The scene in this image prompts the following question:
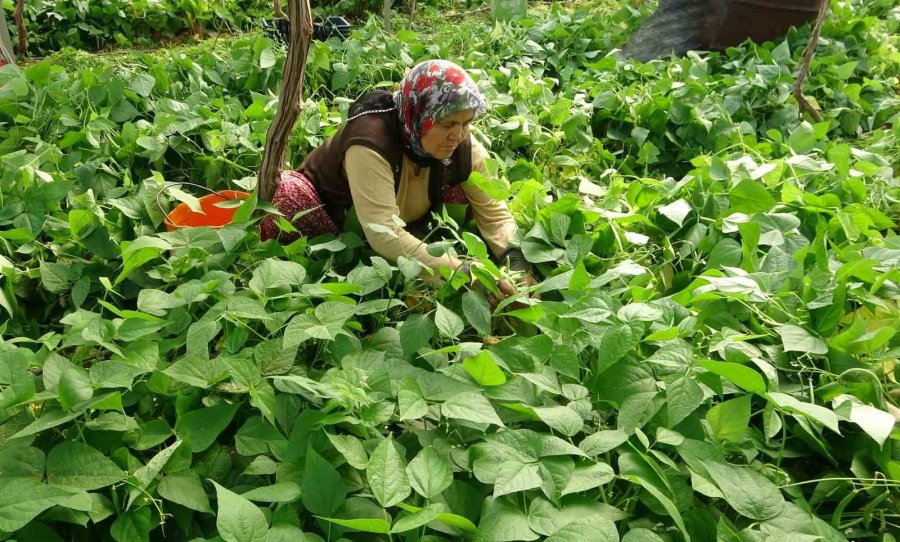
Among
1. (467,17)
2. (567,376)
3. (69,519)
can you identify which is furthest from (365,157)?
(467,17)

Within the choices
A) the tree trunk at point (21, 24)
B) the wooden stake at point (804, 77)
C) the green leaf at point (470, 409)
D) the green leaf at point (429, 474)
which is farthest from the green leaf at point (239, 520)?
the tree trunk at point (21, 24)

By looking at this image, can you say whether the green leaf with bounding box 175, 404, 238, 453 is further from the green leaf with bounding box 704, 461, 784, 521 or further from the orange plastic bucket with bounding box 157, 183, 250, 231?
the orange plastic bucket with bounding box 157, 183, 250, 231

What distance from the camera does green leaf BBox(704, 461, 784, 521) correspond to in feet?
3.64

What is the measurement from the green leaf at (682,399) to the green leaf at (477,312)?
45 centimetres

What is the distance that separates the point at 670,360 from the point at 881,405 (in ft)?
1.47

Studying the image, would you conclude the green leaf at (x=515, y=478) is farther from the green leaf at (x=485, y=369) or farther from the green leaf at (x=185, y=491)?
the green leaf at (x=185, y=491)

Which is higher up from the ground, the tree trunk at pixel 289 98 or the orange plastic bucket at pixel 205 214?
the tree trunk at pixel 289 98

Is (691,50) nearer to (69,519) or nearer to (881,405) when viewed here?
(881,405)

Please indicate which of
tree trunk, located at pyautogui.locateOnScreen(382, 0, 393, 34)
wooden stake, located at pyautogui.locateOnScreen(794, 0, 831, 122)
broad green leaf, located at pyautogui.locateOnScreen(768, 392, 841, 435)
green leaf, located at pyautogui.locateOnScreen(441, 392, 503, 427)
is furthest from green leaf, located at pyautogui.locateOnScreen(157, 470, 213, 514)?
tree trunk, located at pyautogui.locateOnScreen(382, 0, 393, 34)

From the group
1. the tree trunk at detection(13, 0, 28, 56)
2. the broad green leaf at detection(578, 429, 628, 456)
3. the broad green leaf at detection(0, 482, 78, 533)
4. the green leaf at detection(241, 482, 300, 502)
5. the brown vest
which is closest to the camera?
the broad green leaf at detection(0, 482, 78, 533)

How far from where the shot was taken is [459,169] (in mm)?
2070

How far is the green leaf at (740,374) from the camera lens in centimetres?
120

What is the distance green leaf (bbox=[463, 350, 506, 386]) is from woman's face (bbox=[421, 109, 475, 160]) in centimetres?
76

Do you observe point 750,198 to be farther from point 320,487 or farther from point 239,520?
point 239,520
